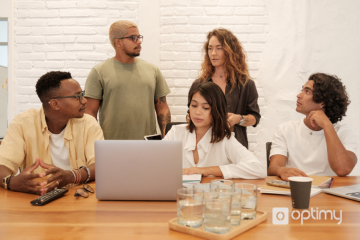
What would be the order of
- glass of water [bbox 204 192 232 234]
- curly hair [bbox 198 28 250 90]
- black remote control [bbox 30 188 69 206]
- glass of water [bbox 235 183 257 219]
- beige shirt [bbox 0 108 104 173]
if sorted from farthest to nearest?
curly hair [bbox 198 28 250 90]
beige shirt [bbox 0 108 104 173]
black remote control [bbox 30 188 69 206]
glass of water [bbox 235 183 257 219]
glass of water [bbox 204 192 232 234]

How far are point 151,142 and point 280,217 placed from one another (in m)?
0.54

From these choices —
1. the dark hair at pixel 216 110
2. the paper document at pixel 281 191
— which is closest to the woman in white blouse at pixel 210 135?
the dark hair at pixel 216 110

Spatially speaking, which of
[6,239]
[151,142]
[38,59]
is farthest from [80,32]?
[6,239]

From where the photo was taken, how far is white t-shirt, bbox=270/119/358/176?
2234mm

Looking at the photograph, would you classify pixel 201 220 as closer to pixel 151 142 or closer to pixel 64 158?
pixel 151 142

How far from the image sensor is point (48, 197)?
4.31 ft

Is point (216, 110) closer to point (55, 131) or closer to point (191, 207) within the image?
point (55, 131)

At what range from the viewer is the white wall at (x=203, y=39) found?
3.39m

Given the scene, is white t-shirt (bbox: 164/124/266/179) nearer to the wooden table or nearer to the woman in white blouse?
the woman in white blouse

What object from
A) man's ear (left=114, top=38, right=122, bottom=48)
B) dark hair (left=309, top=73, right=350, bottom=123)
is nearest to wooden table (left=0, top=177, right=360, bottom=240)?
dark hair (left=309, top=73, right=350, bottom=123)

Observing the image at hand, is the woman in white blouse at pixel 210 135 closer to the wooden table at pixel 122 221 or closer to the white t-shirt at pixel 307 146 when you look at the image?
the white t-shirt at pixel 307 146

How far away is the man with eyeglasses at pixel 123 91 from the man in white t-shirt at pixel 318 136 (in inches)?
47.1

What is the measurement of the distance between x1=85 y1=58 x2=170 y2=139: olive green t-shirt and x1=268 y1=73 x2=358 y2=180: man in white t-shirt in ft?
3.90

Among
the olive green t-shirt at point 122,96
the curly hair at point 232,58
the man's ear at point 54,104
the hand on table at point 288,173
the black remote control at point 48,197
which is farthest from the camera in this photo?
the olive green t-shirt at point 122,96
